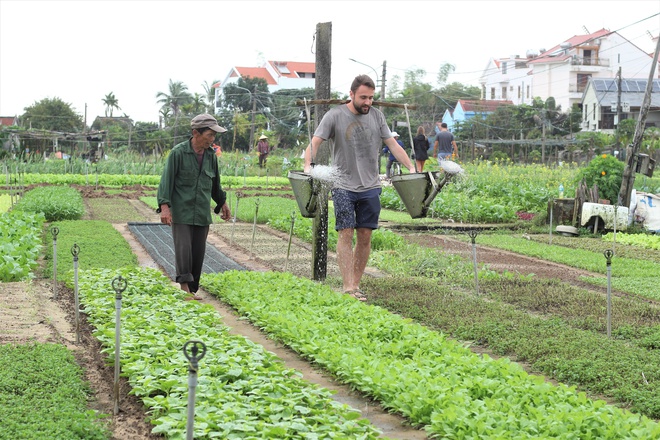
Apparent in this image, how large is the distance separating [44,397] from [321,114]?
5938 mm

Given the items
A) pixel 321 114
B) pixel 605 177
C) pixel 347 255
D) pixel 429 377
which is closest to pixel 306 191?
Result: pixel 347 255

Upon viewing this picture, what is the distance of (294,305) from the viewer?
7.79 meters

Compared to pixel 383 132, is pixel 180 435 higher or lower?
lower

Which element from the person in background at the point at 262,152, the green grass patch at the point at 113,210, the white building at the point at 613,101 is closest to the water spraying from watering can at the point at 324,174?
the green grass patch at the point at 113,210

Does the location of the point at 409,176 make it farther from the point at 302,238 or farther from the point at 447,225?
the point at 447,225

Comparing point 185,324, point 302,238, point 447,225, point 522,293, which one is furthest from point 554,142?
point 185,324

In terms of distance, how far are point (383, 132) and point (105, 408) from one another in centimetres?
470

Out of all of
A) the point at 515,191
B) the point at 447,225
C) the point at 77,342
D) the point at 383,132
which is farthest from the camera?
the point at 515,191

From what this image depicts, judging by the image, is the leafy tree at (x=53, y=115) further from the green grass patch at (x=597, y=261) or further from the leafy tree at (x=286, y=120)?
the green grass patch at (x=597, y=261)

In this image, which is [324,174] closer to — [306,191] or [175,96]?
[306,191]

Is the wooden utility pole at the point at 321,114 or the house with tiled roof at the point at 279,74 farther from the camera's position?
the house with tiled roof at the point at 279,74

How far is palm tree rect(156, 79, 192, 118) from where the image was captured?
8838 cm

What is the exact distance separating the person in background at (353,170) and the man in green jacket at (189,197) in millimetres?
1031

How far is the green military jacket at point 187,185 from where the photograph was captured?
333 inches
